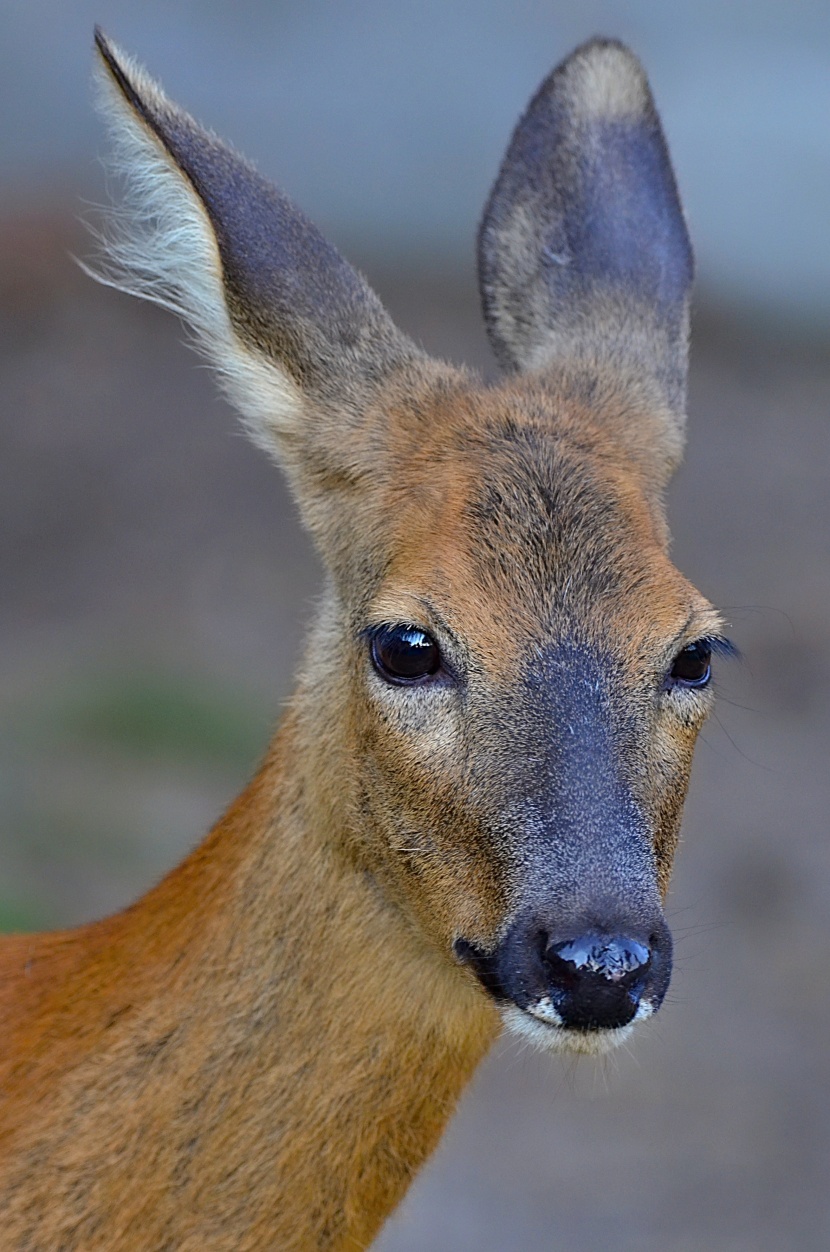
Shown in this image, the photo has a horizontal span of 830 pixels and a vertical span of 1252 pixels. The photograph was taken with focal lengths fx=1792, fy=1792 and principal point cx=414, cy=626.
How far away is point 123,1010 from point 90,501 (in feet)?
26.9

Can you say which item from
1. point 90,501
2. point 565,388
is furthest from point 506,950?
point 90,501

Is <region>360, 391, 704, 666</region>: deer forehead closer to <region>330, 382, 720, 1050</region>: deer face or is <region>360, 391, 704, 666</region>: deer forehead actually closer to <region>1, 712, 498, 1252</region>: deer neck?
<region>330, 382, 720, 1050</region>: deer face

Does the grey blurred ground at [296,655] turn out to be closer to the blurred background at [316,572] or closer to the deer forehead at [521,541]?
the blurred background at [316,572]

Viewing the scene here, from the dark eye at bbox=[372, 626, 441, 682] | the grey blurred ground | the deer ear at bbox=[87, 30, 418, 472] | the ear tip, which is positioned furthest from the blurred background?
the dark eye at bbox=[372, 626, 441, 682]

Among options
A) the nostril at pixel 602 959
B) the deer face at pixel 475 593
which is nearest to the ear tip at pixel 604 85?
the deer face at pixel 475 593

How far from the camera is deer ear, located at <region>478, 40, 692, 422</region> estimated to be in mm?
5438

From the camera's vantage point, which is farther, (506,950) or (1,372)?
(1,372)

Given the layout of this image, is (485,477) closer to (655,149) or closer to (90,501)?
(655,149)

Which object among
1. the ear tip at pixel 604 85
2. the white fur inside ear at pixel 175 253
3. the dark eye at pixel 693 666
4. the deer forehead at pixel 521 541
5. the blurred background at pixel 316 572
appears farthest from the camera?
the blurred background at pixel 316 572

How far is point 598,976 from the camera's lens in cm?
361

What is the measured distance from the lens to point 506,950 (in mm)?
3809

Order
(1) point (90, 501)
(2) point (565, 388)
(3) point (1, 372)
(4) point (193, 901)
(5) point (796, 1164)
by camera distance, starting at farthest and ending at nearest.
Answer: (3) point (1, 372) → (1) point (90, 501) → (5) point (796, 1164) → (2) point (565, 388) → (4) point (193, 901)

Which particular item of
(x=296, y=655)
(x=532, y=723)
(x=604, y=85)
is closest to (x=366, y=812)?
(x=532, y=723)

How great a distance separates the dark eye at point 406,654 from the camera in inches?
161
